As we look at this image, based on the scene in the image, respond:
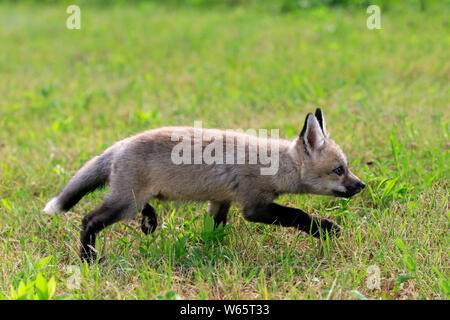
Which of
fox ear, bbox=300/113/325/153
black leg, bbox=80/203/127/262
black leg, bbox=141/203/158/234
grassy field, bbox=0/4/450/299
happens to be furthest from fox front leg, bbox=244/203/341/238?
black leg, bbox=80/203/127/262

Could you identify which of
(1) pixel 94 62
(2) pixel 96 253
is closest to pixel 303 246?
(2) pixel 96 253

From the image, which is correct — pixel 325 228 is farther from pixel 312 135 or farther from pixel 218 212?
pixel 218 212

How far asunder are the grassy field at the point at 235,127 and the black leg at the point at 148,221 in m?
0.11

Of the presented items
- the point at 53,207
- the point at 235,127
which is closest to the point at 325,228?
the point at 53,207

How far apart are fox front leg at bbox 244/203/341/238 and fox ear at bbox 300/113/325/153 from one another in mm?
560

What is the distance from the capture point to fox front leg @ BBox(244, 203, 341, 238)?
444 cm

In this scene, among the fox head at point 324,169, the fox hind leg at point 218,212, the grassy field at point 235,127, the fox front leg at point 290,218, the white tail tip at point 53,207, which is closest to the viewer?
the grassy field at point 235,127

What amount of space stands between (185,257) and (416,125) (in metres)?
3.39

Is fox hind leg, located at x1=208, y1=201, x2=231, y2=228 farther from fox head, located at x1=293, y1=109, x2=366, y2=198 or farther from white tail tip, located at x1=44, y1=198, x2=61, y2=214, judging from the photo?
white tail tip, located at x1=44, y1=198, x2=61, y2=214

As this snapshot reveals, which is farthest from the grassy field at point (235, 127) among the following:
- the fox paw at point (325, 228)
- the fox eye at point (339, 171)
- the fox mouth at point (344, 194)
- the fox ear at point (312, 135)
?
the fox ear at point (312, 135)

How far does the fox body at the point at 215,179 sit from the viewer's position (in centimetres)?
450

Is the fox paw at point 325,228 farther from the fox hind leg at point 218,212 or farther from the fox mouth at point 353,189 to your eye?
the fox hind leg at point 218,212
